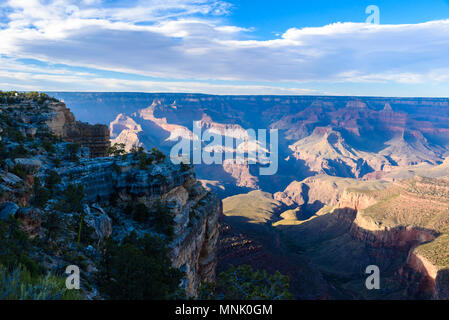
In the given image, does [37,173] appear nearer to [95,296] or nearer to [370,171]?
[95,296]

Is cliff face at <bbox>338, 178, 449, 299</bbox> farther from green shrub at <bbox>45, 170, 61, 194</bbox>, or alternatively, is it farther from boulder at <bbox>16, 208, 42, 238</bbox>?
green shrub at <bbox>45, 170, 61, 194</bbox>

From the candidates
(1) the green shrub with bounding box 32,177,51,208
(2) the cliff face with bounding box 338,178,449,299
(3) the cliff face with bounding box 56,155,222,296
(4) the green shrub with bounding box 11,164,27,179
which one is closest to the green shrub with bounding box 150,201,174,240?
(3) the cliff face with bounding box 56,155,222,296

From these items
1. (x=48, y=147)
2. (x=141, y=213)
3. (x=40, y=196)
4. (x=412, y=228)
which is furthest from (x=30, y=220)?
(x=412, y=228)

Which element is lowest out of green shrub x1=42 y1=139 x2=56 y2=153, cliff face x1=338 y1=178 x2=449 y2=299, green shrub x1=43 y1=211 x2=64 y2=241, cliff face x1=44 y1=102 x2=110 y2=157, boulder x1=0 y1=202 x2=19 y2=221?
cliff face x1=338 y1=178 x2=449 y2=299

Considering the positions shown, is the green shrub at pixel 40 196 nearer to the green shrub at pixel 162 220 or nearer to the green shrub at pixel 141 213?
the green shrub at pixel 141 213

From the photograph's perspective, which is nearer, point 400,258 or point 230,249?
point 230,249

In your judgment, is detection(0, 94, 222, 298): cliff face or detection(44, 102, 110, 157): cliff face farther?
detection(44, 102, 110, 157): cliff face
